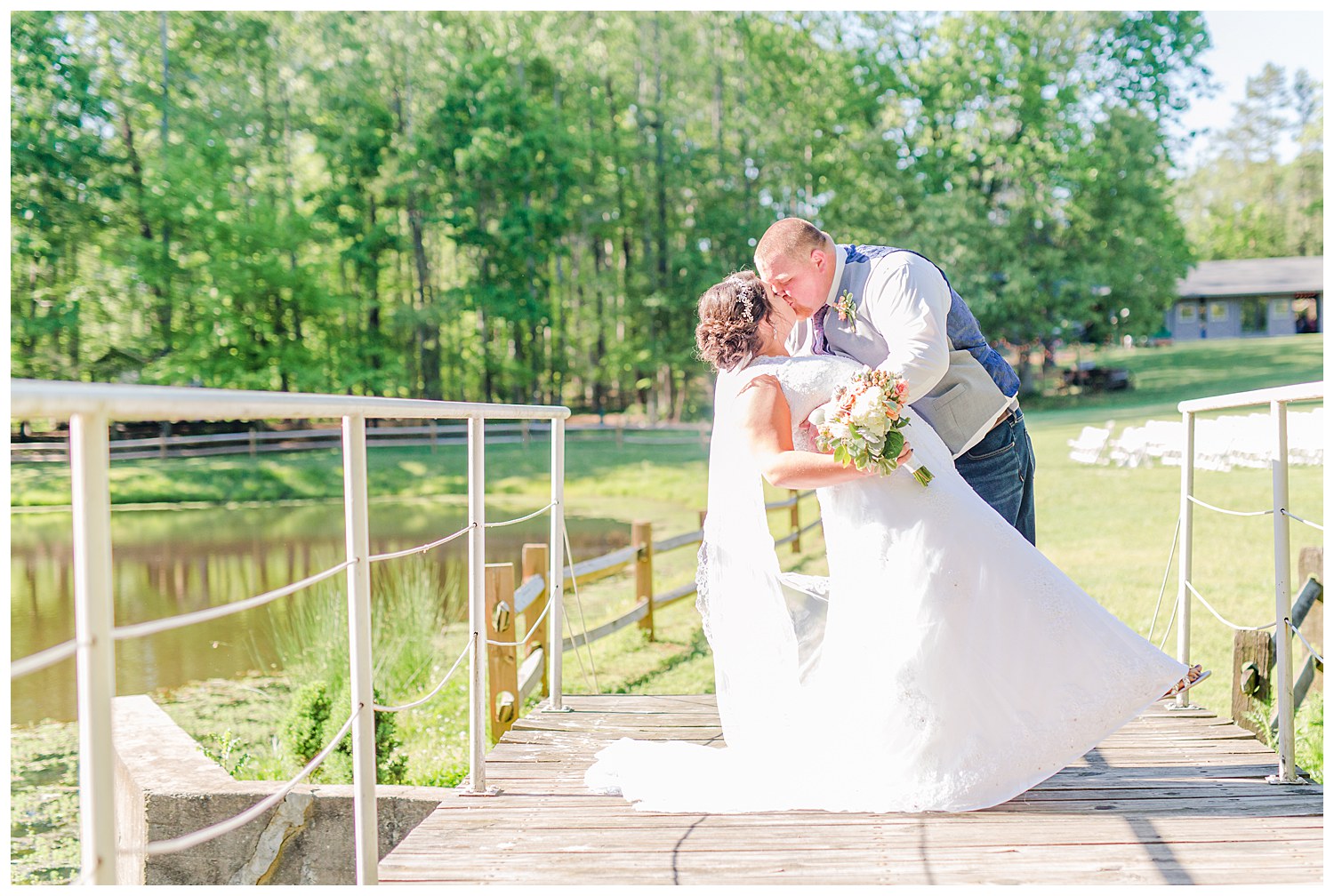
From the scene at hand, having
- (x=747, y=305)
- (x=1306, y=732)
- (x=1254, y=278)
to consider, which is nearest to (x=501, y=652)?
(x=747, y=305)

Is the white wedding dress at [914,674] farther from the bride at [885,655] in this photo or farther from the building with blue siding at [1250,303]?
the building with blue siding at [1250,303]

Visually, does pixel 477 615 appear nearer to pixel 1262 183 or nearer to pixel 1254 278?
pixel 1254 278

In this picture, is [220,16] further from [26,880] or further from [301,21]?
[26,880]

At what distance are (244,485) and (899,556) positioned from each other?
1900 centimetres

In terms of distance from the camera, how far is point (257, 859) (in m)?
3.80

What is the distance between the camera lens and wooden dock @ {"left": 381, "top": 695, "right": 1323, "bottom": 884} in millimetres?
2354

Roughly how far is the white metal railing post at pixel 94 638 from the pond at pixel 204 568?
543 cm

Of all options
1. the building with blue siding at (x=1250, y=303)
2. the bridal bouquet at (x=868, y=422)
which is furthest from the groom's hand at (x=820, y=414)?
the building with blue siding at (x=1250, y=303)

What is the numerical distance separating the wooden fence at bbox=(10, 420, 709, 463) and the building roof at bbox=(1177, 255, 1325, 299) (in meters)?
25.4

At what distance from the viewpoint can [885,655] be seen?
113 inches

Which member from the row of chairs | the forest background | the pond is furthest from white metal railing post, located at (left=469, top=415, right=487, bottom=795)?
the forest background

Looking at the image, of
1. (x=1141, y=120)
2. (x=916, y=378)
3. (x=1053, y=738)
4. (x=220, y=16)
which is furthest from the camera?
(x=1141, y=120)

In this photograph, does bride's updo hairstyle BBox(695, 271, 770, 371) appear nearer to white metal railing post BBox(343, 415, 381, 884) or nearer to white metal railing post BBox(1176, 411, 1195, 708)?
white metal railing post BBox(343, 415, 381, 884)

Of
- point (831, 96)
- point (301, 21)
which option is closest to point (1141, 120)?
point (831, 96)
